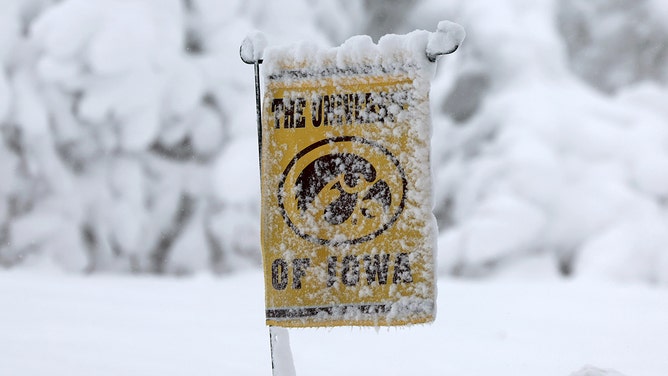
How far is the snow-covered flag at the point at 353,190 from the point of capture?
4.44 ft

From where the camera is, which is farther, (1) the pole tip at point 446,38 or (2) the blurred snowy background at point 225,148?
(2) the blurred snowy background at point 225,148

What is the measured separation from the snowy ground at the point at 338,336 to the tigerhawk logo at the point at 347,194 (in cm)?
98

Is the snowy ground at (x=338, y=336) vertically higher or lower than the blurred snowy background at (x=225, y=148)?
lower

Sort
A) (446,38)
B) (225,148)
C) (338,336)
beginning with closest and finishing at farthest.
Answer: (446,38) → (338,336) → (225,148)

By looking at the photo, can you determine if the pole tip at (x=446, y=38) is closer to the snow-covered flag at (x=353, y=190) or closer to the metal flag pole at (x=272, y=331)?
the snow-covered flag at (x=353, y=190)

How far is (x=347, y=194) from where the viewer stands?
4.49ft

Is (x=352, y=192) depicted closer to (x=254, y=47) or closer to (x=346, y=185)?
(x=346, y=185)

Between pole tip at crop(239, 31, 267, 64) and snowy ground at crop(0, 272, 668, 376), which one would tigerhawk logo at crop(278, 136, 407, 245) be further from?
snowy ground at crop(0, 272, 668, 376)

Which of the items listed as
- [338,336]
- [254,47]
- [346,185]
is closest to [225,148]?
[338,336]

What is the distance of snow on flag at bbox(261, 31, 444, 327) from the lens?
1353mm

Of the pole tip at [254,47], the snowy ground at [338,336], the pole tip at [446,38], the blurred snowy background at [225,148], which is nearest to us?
the pole tip at [446,38]

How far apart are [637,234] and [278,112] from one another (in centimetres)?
432

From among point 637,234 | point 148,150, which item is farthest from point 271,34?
point 637,234

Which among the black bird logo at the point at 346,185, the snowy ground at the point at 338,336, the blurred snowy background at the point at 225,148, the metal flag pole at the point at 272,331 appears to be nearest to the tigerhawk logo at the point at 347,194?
the black bird logo at the point at 346,185
